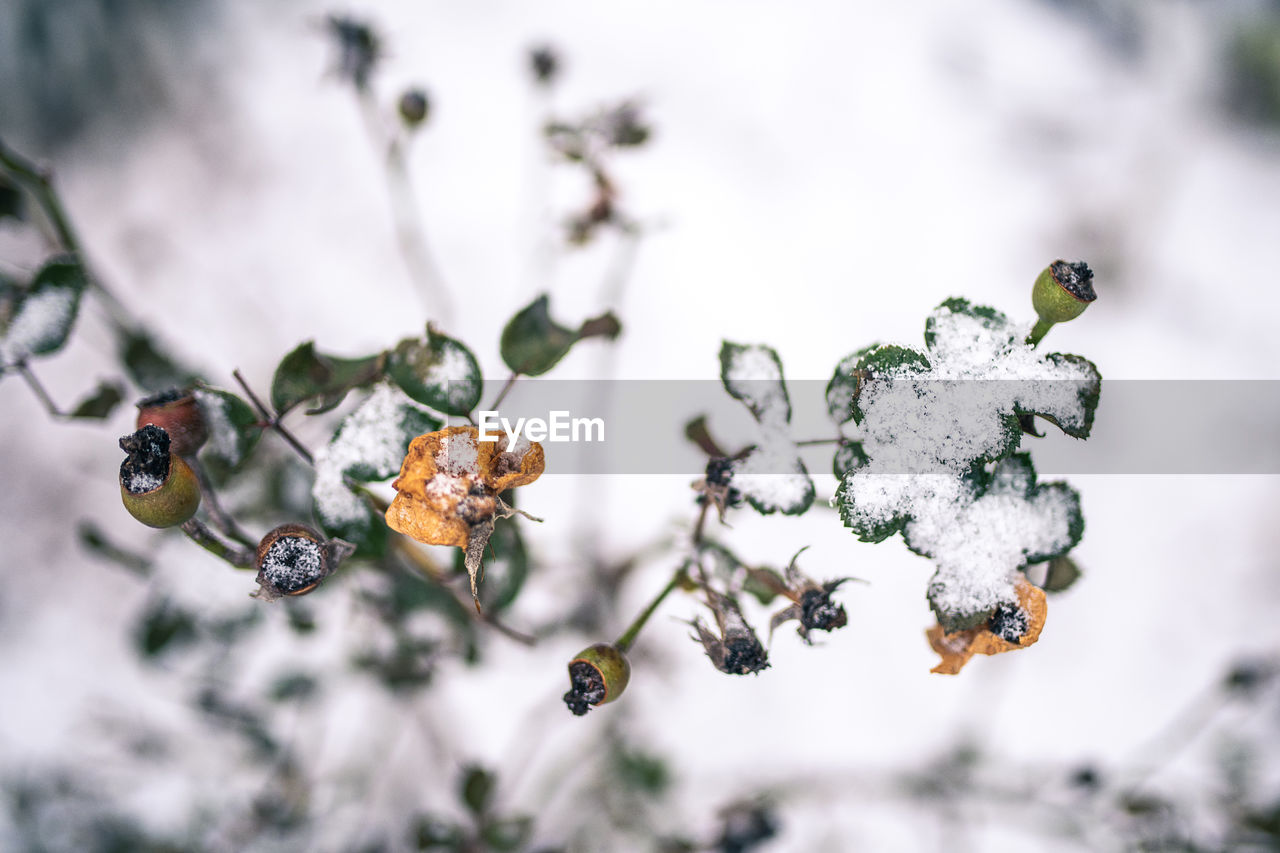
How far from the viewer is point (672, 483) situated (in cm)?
160

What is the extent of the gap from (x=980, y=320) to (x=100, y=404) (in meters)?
0.70

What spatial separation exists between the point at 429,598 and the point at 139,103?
4.97 feet

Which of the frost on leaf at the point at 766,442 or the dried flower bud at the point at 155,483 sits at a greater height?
the frost on leaf at the point at 766,442

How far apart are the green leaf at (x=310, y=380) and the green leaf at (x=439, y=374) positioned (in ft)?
0.07

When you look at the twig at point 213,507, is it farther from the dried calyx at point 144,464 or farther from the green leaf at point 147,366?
the green leaf at point 147,366

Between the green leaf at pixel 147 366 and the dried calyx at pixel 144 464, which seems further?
the green leaf at pixel 147 366

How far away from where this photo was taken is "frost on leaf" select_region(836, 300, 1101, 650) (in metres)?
0.44

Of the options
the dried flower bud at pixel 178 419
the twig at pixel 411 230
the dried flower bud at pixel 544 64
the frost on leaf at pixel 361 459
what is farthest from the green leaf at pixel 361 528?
the twig at pixel 411 230

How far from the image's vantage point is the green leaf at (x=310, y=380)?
52 centimetres

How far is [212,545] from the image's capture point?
1.53 ft

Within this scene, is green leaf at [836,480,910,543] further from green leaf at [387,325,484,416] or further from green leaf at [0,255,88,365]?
green leaf at [0,255,88,365]

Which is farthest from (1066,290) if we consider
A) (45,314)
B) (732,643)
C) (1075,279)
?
(45,314)

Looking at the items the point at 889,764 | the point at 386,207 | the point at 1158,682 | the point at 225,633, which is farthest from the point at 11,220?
the point at 1158,682

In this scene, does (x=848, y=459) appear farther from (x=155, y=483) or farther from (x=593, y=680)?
Answer: (x=155, y=483)
